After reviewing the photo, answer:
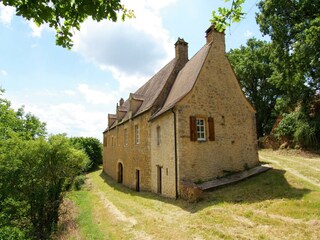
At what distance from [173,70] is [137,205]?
1129 centimetres

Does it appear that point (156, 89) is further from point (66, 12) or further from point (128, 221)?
point (66, 12)

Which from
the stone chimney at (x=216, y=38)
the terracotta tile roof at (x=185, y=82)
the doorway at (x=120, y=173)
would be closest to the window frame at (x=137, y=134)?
the terracotta tile roof at (x=185, y=82)

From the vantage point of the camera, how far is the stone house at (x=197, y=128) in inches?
570

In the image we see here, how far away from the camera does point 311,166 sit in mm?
15641

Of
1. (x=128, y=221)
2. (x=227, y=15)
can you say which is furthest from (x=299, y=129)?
(x=227, y=15)

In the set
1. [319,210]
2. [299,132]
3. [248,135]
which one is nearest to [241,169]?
[248,135]

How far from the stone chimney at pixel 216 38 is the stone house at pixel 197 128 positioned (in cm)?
7

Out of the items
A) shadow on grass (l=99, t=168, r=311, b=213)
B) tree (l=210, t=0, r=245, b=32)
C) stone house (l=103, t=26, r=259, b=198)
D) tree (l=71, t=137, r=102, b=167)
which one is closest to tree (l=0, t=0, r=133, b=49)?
tree (l=210, t=0, r=245, b=32)

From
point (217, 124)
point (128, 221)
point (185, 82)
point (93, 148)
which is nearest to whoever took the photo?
point (128, 221)

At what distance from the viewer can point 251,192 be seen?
12.2m

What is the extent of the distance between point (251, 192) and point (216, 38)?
10.3m

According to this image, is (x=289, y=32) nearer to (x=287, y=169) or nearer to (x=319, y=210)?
(x=287, y=169)

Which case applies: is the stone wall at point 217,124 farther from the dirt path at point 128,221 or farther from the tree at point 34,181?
the tree at point 34,181

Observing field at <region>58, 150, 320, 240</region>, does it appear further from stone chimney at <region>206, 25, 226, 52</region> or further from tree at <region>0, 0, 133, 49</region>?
stone chimney at <region>206, 25, 226, 52</region>
